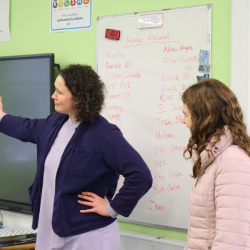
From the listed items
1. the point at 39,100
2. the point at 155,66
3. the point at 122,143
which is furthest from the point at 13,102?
the point at 122,143

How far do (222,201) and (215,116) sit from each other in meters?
0.29

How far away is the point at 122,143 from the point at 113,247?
49cm

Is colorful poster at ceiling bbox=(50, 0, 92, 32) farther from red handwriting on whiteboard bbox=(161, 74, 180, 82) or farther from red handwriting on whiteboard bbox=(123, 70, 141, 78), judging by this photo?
red handwriting on whiteboard bbox=(161, 74, 180, 82)

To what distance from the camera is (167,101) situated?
6.28 ft

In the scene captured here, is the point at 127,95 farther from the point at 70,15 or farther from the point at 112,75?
the point at 70,15

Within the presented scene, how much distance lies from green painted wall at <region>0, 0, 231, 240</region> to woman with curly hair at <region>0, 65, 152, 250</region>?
724mm

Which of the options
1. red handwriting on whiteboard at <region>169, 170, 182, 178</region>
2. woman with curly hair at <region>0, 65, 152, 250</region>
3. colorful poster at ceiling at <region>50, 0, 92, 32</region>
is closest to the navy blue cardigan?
woman with curly hair at <region>0, 65, 152, 250</region>

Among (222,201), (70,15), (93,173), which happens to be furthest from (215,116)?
(70,15)

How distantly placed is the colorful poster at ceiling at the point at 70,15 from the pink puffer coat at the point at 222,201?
59.3 inches

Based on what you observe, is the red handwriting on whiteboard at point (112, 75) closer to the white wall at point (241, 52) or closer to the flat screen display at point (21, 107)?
the flat screen display at point (21, 107)

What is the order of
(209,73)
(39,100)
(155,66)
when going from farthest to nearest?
(39,100) → (155,66) → (209,73)

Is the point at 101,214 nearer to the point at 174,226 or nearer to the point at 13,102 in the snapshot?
the point at 174,226

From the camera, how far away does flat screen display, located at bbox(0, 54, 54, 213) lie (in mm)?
2209

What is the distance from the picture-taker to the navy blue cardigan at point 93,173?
51.1 inches
